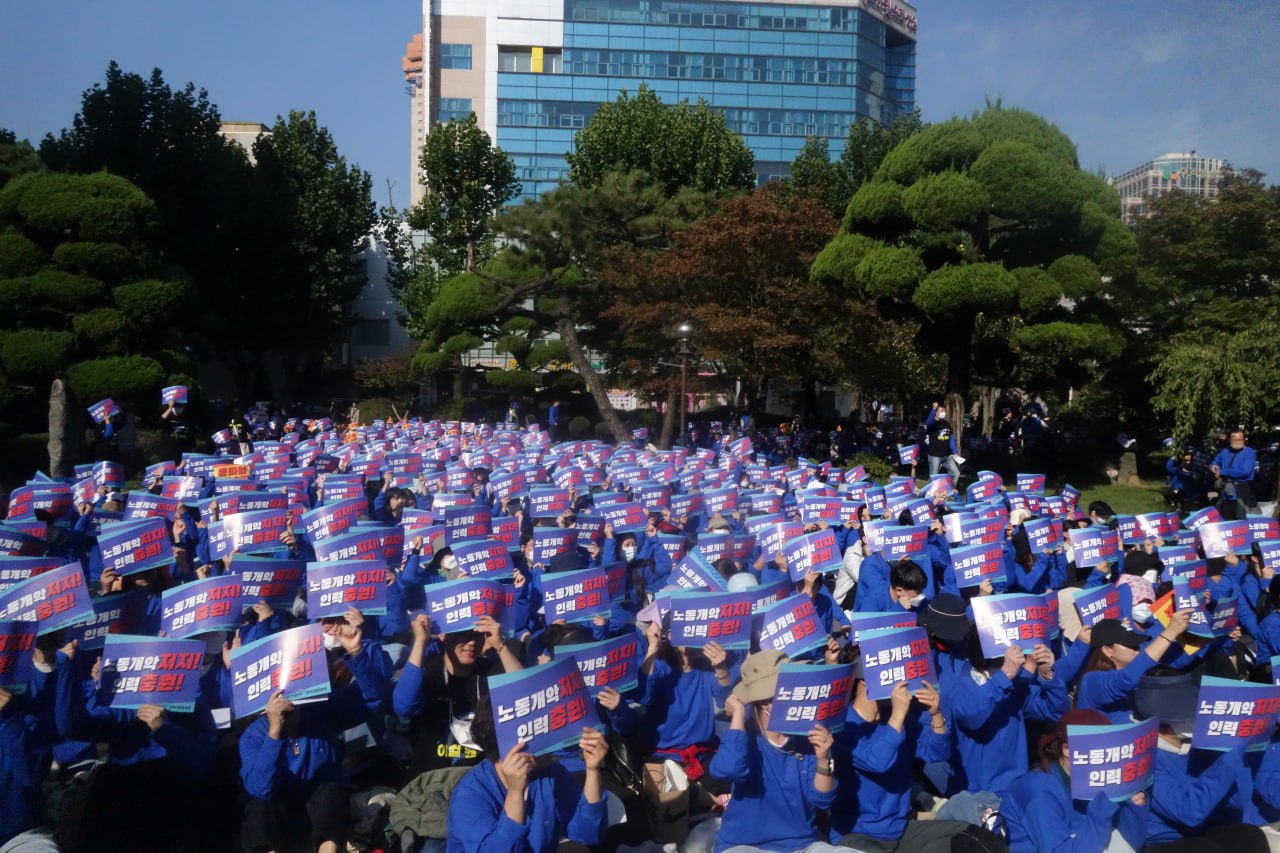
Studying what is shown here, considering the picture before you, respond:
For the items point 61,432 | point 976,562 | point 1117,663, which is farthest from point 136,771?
point 61,432

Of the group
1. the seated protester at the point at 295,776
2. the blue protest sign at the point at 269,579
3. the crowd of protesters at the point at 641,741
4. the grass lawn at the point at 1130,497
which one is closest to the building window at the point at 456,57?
the grass lawn at the point at 1130,497

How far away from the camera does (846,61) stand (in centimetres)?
6975

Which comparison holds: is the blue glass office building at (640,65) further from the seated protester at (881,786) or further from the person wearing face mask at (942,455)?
the seated protester at (881,786)

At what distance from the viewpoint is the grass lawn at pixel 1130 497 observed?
19.2 meters

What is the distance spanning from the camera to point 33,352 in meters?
21.6

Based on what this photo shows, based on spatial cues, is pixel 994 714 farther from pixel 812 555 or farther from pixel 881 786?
pixel 812 555

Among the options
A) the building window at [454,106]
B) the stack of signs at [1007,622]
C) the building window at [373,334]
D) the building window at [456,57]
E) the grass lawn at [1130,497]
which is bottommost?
the grass lawn at [1130,497]

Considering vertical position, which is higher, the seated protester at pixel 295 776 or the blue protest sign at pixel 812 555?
the blue protest sign at pixel 812 555

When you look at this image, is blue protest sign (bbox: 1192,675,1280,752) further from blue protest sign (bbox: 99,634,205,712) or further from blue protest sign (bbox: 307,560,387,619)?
blue protest sign (bbox: 99,634,205,712)

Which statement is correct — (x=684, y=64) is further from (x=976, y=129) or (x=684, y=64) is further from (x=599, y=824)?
(x=599, y=824)

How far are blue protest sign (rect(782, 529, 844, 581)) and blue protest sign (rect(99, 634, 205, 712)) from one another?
429cm

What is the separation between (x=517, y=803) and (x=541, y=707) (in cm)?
39

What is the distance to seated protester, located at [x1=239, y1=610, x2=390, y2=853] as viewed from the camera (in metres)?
4.56

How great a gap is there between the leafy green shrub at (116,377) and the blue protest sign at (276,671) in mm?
19640
